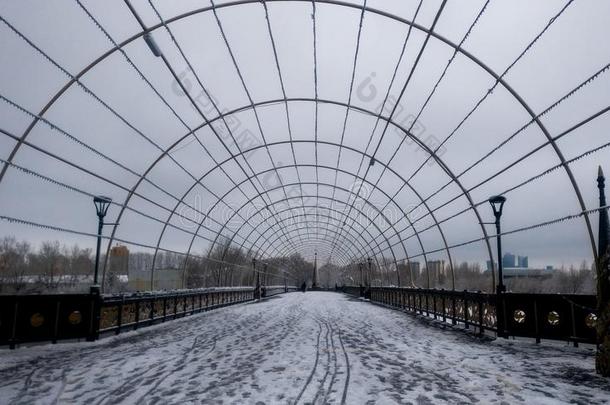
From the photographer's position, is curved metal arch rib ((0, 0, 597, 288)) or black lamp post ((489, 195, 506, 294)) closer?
curved metal arch rib ((0, 0, 597, 288))

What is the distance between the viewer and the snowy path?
5184 mm

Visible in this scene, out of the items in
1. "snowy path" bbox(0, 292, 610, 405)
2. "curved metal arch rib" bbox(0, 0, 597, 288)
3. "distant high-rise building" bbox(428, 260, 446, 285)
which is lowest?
"snowy path" bbox(0, 292, 610, 405)

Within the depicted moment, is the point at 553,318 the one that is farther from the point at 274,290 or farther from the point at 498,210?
the point at 274,290

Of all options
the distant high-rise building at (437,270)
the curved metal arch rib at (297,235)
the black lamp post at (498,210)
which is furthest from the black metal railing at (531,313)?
the curved metal arch rib at (297,235)

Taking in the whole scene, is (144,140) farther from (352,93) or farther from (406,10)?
(406,10)

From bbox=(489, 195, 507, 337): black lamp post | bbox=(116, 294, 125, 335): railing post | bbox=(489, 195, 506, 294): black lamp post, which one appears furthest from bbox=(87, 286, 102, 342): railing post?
bbox=(489, 195, 506, 294): black lamp post

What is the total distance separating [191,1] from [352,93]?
6066 mm

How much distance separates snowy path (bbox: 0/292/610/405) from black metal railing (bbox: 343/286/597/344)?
0.44 m

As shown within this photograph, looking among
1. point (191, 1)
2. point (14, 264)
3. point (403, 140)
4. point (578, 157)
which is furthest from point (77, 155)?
point (14, 264)

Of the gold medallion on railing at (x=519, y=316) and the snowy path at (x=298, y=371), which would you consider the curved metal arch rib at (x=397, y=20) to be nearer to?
the gold medallion on railing at (x=519, y=316)

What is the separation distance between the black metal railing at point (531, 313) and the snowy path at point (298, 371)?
17.2 inches

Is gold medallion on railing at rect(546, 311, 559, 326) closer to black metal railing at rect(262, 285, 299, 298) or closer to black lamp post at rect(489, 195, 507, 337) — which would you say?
black lamp post at rect(489, 195, 507, 337)

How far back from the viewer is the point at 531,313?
9.85 metres

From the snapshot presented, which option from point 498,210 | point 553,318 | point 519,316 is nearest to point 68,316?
point 519,316
